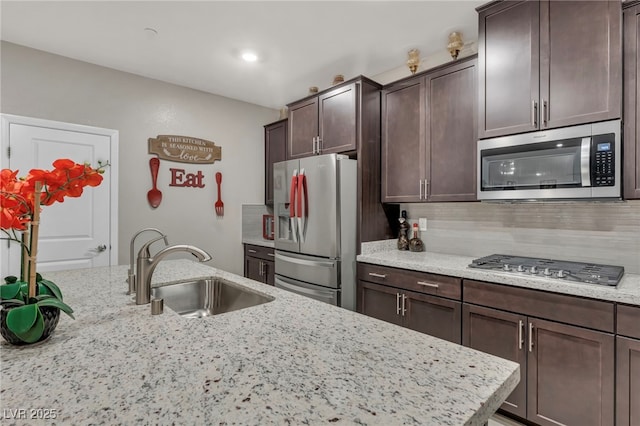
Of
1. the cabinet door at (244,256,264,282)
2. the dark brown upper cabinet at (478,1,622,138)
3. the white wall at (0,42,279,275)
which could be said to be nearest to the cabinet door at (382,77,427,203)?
the dark brown upper cabinet at (478,1,622,138)

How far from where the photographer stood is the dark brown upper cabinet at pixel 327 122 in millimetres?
2818

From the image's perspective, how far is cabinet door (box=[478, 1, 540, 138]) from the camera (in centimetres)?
199

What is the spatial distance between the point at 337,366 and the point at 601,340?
5.10 ft

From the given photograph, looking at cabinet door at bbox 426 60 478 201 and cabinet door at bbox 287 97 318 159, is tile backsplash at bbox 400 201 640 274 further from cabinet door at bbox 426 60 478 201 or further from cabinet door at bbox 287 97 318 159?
cabinet door at bbox 287 97 318 159

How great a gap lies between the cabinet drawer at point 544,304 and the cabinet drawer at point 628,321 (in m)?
0.03

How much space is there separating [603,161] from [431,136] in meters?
1.11

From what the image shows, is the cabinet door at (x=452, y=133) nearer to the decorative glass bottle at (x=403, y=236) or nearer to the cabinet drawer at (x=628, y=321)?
the decorative glass bottle at (x=403, y=236)

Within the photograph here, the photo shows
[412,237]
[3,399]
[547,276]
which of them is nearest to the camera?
[3,399]

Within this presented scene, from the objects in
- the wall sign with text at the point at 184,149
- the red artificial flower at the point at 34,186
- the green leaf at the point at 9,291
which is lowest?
the green leaf at the point at 9,291

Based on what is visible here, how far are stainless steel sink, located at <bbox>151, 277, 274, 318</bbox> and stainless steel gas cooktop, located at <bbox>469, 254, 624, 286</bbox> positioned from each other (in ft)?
4.85

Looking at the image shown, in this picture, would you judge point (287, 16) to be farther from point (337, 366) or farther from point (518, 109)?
point (337, 366)

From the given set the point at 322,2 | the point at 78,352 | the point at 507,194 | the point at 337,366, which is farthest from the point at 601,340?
the point at 322,2

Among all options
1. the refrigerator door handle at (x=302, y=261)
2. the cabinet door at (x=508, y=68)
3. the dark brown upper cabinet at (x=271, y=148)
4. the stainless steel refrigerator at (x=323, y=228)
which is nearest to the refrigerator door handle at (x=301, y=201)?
the stainless steel refrigerator at (x=323, y=228)

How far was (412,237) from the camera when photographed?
3041mm
